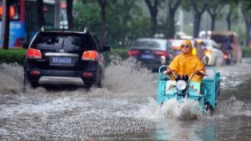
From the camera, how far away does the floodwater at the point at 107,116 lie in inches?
450

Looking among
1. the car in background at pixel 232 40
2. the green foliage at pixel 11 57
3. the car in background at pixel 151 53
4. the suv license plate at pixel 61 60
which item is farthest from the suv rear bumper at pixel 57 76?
the car in background at pixel 232 40

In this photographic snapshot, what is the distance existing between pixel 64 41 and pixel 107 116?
14.8ft

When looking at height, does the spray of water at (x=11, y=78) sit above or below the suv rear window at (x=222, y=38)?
above

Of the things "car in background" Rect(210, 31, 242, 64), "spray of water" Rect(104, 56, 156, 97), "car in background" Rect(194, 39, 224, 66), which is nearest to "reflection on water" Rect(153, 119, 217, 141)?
"spray of water" Rect(104, 56, 156, 97)

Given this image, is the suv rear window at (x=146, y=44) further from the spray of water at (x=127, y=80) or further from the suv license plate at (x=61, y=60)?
the suv license plate at (x=61, y=60)

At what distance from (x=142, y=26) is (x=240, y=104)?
2586cm

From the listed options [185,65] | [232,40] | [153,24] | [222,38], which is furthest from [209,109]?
[222,38]

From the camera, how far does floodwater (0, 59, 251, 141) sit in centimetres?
1144

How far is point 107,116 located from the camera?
13852mm

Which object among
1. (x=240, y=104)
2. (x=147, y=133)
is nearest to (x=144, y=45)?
(x=240, y=104)

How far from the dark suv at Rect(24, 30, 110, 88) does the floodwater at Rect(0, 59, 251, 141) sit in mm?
372

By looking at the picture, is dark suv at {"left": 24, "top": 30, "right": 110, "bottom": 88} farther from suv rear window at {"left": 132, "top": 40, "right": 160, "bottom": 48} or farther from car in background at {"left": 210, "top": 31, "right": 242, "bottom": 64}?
car in background at {"left": 210, "top": 31, "right": 242, "bottom": 64}

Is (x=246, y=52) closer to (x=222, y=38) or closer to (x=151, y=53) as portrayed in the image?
(x=222, y=38)

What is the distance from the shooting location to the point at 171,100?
1323 cm
